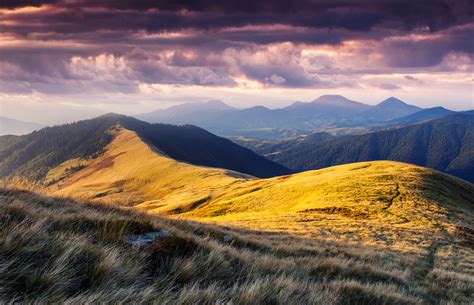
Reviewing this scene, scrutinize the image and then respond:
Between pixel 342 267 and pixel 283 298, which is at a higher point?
pixel 283 298

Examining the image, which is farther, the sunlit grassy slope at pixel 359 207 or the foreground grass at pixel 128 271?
the sunlit grassy slope at pixel 359 207

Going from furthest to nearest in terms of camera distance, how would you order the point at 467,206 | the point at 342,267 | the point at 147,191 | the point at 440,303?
the point at 147,191 → the point at 467,206 → the point at 342,267 → the point at 440,303

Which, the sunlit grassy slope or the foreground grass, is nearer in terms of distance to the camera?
the foreground grass

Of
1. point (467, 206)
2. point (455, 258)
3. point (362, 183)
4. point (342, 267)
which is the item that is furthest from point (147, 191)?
point (342, 267)

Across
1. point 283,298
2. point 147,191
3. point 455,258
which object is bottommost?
point 147,191

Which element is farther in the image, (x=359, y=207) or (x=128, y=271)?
(x=359, y=207)

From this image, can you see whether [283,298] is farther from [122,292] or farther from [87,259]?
[87,259]

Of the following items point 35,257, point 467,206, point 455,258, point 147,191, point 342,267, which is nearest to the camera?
point 35,257

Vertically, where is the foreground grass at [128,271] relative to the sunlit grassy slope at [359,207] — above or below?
above

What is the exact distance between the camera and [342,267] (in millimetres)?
11148

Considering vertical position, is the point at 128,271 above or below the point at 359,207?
above

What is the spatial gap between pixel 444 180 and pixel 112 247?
76935 mm

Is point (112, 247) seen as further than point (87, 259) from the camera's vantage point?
Yes

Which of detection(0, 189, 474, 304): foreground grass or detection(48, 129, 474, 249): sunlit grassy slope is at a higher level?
detection(0, 189, 474, 304): foreground grass
